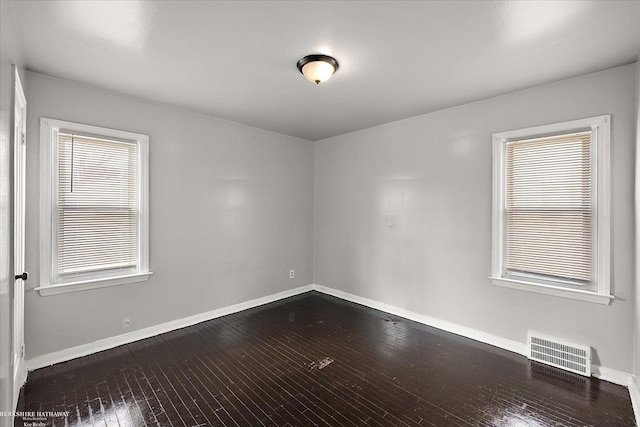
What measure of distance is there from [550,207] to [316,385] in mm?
2819

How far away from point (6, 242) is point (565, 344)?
4386 mm

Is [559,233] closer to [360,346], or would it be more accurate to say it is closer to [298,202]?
[360,346]

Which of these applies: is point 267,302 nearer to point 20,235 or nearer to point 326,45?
point 20,235

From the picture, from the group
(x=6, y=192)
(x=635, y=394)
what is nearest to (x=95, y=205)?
(x=6, y=192)

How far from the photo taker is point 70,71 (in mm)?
2715

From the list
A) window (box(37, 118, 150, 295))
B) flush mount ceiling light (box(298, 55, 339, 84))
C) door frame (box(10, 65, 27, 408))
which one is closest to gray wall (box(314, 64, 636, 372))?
flush mount ceiling light (box(298, 55, 339, 84))

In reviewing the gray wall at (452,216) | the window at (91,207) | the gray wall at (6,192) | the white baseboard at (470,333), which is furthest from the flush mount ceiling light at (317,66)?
the white baseboard at (470,333)

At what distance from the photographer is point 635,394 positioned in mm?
2350

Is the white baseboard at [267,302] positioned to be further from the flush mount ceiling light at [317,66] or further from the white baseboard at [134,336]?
the flush mount ceiling light at [317,66]

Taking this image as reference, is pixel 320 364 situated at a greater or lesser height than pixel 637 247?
lesser

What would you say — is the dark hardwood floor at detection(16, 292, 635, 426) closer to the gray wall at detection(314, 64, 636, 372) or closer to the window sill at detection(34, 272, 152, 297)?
the gray wall at detection(314, 64, 636, 372)

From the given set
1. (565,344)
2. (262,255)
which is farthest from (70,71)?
(565,344)

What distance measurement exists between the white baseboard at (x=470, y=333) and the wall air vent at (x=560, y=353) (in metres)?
0.08

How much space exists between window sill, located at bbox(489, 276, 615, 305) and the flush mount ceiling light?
2769 mm
